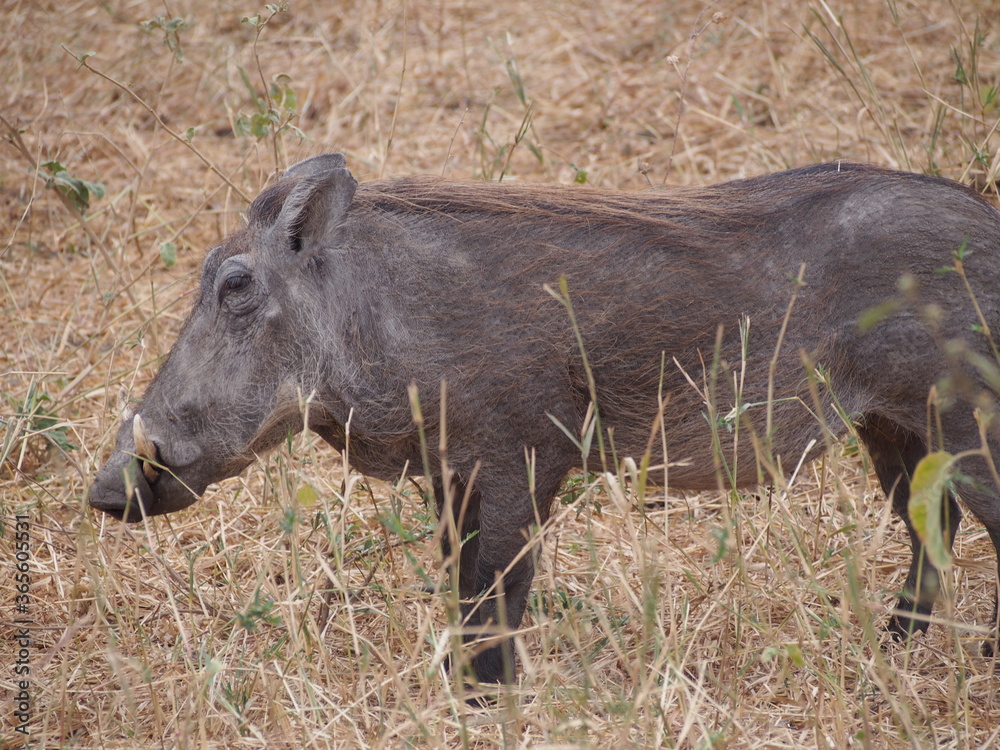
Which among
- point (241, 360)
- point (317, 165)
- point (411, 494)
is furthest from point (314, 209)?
point (411, 494)

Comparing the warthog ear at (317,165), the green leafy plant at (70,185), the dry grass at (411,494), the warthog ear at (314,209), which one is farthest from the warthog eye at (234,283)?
the green leafy plant at (70,185)

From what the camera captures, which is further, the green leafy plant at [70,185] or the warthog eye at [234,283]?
the green leafy plant at [70,185]

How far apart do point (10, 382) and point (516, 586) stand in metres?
2.79

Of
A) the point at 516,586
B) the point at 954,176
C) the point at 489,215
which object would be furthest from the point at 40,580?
the point at 954,176

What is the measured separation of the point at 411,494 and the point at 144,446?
1.42 metres

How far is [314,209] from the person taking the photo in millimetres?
2924

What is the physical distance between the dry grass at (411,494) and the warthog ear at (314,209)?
66 centimetres

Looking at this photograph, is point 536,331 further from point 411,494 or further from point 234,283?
point 411,494

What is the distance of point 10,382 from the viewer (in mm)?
4629

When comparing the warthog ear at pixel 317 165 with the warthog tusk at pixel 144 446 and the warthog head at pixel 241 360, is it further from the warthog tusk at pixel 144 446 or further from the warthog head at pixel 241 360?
the warthog tusk at pixel 144 446

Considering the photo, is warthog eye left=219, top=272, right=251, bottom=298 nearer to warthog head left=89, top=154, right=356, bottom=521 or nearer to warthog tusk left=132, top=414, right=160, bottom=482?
warthog head left=89, top=154, right=356, bottom=521

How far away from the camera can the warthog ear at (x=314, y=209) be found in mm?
2873

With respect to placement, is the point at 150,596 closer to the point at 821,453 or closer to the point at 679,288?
the point at 679,288

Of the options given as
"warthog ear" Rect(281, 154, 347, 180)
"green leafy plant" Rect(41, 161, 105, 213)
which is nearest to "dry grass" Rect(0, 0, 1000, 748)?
"green leafy plant" Rect(41, 161, 105, 213)
